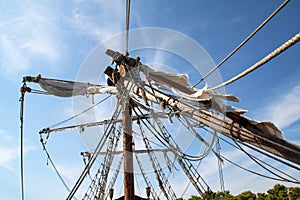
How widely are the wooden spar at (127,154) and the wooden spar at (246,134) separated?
258cm

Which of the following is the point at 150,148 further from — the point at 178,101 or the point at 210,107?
the point at 210,107

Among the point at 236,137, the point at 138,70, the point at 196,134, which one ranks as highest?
the point at 138,70

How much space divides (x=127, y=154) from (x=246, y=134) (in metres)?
4.07

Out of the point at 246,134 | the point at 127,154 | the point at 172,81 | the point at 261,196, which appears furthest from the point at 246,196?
the point at 246,134

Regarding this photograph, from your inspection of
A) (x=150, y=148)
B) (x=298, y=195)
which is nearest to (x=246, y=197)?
(x=298, y=195)

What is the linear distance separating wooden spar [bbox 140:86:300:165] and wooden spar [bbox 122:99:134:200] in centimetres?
258

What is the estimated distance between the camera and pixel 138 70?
23.1ft

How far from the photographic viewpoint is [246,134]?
4297 mm

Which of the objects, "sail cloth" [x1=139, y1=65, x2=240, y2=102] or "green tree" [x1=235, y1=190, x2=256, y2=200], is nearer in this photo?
"sail cloth" [x1=139, y1=65, x2=240, y2=102]

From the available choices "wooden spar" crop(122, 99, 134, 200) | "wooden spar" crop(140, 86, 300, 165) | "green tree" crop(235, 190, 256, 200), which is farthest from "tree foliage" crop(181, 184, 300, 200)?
"wooden spar" crop(140, 86, 300, 165)

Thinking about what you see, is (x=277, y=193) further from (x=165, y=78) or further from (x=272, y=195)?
(x=165, y=78)

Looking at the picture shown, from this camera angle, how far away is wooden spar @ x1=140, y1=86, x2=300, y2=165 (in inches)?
142

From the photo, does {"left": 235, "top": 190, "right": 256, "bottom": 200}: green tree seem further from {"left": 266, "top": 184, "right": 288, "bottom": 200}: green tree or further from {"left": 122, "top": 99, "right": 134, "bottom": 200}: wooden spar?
{"left": 122, "top": 99, "right": 134, "bottom": 200}: wooden spar

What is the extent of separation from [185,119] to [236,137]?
5.50 feet
